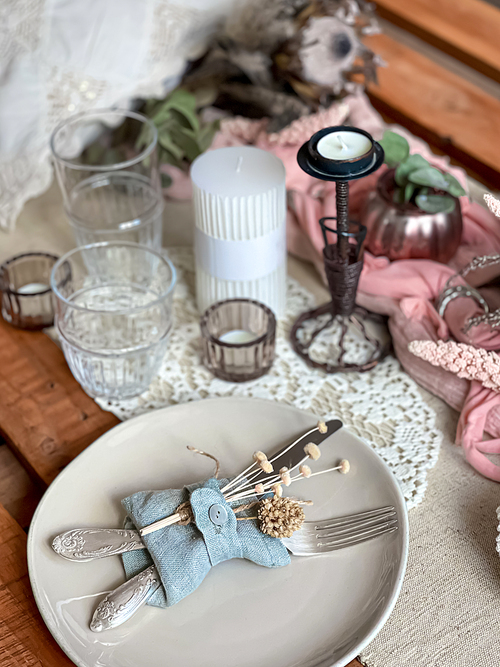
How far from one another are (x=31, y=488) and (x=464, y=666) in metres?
0.40

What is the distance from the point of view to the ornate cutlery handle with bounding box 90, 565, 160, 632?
0.47 metres

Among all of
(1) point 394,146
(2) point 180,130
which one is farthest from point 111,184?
(1) point 394,146

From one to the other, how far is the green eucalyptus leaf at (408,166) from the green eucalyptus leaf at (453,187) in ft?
0.09

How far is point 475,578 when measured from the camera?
1.70 ft

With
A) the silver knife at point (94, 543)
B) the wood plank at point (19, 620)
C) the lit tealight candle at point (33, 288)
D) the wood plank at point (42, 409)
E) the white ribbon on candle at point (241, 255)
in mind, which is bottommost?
the wood plank at point (42, 409)

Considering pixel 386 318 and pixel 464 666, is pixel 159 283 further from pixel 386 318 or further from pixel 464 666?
pixel 464 666

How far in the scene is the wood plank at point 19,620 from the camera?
0.48 meters

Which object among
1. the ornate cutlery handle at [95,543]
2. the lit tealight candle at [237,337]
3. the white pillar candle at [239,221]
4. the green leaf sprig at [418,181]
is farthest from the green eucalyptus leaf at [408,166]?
the ornate cutlery handle at [95,543]

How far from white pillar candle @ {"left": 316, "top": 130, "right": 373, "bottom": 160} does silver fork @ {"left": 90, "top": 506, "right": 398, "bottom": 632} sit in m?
0.29

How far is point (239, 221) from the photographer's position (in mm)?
665

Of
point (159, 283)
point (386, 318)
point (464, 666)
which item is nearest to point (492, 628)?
point (464, 666)

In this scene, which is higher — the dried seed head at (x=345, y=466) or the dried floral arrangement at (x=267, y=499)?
the dried floral arrangement at (x=267, y=499)

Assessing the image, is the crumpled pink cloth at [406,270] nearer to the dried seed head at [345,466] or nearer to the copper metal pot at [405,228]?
the copper metal pot at [405,228]

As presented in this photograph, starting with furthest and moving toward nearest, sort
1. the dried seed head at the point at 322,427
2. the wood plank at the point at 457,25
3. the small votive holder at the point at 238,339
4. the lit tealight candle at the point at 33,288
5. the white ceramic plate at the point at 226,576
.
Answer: the wood plank at the point at 457,25, the lit tealight candle at the point at 33,288, the small votive holder at the point at 238,339, the dried seed head at the point at 322,427, the white ceramic plate at the point at 226,576
